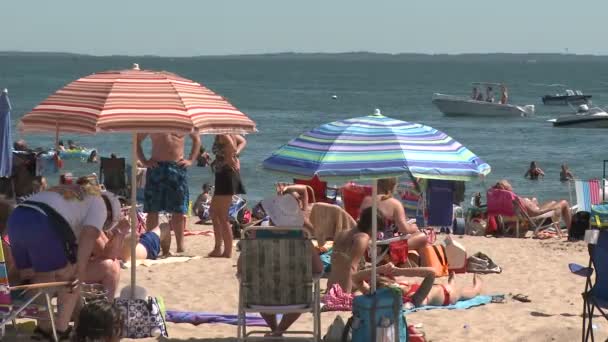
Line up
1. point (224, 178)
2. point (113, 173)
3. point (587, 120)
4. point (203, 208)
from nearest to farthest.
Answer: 1. point (224, 178)
2. point (113, 173)
3. point (203, 208)
4. point (587, 120)

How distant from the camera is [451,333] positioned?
22.2ft

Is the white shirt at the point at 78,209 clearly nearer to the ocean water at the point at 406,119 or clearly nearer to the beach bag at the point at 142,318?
the beach bag at the point at 142,318

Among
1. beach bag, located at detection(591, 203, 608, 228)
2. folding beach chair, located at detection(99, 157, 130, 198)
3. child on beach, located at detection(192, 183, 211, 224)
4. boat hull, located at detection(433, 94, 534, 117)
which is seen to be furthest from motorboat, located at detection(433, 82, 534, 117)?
beach bag, located at detection(591, 203, 608, 228)

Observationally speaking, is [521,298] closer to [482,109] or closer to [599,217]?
[599,217]

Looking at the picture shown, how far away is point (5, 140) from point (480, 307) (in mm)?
4616

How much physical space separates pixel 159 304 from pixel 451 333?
1.80 meters

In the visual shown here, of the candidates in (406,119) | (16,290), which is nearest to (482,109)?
(406,119)

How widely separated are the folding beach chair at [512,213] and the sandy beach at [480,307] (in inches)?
133

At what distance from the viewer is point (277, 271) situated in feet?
20.0

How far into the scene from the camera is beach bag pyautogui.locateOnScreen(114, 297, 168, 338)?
245 inches

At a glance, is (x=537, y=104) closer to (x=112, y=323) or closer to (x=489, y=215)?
(x=489, y=215)

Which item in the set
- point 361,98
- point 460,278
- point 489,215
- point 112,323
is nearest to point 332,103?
point 361,98

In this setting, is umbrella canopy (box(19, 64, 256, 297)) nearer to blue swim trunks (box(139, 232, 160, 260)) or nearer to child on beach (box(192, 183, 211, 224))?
blue swim trunks (box(139, 232, 160, 260))

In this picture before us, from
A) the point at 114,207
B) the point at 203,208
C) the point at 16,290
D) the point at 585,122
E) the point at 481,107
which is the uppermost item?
the point at 114,207
